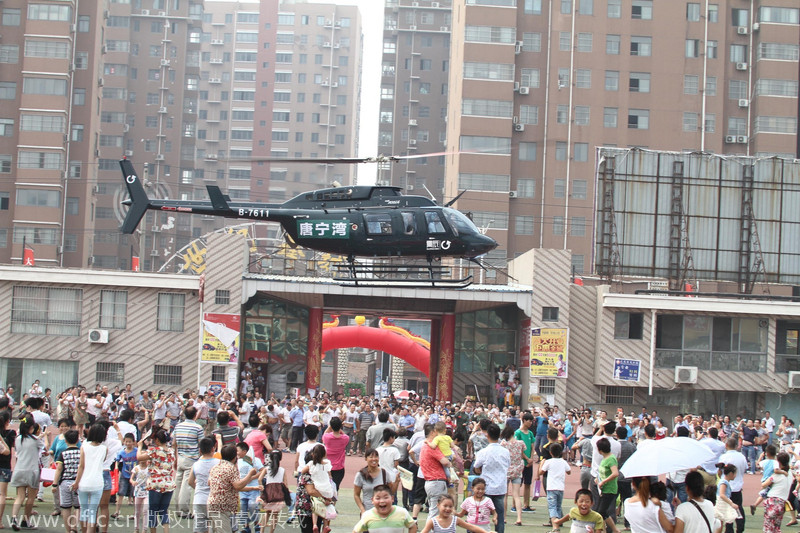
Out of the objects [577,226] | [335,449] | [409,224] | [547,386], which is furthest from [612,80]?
[335,449]

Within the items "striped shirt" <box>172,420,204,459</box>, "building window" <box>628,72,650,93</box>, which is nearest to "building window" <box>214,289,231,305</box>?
"striped shirt" <box>172,420,204,459</box>

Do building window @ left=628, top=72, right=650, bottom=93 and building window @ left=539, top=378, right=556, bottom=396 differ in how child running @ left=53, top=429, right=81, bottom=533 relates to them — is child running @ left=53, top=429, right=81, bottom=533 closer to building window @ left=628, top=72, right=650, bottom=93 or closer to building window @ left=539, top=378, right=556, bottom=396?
building window @ left=539, top=378, right=556, bottom=396

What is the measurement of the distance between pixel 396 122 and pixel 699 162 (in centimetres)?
5619

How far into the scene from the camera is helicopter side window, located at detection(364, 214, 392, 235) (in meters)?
23.7

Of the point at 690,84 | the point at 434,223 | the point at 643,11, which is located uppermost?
the point at 643,11

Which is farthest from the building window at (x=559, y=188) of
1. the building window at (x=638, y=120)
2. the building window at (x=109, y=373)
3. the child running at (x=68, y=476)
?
the child running at (x=68, y=476)

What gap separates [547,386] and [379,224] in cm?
1421

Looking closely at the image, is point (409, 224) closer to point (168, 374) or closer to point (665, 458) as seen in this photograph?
point (665, 458)

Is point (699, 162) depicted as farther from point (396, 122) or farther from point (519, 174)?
point (396, 122)

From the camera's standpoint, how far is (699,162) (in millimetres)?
37719

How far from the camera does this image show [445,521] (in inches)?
374

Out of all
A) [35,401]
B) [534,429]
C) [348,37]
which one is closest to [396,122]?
[348,37]

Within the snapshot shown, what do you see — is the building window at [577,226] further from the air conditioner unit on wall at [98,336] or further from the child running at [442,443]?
the child running at [442,443]

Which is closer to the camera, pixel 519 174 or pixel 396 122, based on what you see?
pixel 519 174
